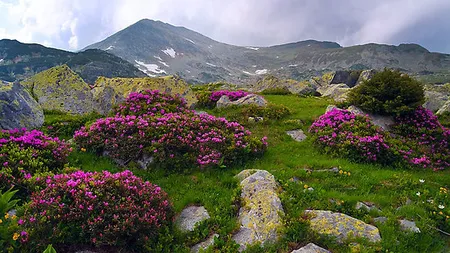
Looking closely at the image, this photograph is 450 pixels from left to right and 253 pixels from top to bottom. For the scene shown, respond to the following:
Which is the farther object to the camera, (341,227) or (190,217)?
(190,217)

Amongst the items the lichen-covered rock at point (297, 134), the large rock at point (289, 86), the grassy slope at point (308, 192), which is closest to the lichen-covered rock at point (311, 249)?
the grassy slope at point (308, 192)

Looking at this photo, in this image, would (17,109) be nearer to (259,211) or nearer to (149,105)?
(149,105)

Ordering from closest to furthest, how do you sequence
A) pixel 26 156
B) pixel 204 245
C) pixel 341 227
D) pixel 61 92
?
1. pixel 204 245
2. pixel 341 227
3. pixel 26 156
4. pixel 61 92

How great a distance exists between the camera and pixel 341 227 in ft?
27.4

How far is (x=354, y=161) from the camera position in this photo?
13766mm

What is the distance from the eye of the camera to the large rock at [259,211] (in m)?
8.18

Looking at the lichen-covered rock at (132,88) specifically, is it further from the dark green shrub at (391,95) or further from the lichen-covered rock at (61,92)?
the dark green shrub at (391,95)

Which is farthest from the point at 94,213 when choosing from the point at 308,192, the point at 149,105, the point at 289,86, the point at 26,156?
the point at 289,86

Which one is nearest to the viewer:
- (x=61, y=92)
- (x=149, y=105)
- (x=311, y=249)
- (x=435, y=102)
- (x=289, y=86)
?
(x=311, y=249)

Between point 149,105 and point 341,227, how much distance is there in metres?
11.7

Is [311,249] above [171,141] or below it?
below

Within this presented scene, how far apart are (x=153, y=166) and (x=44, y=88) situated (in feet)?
49.6

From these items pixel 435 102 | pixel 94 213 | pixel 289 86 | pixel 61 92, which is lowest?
pixel 94 213

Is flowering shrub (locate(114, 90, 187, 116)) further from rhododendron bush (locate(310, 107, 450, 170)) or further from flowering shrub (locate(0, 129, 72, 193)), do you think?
rhododendron bush (locate(310, 107, 450, 170))
